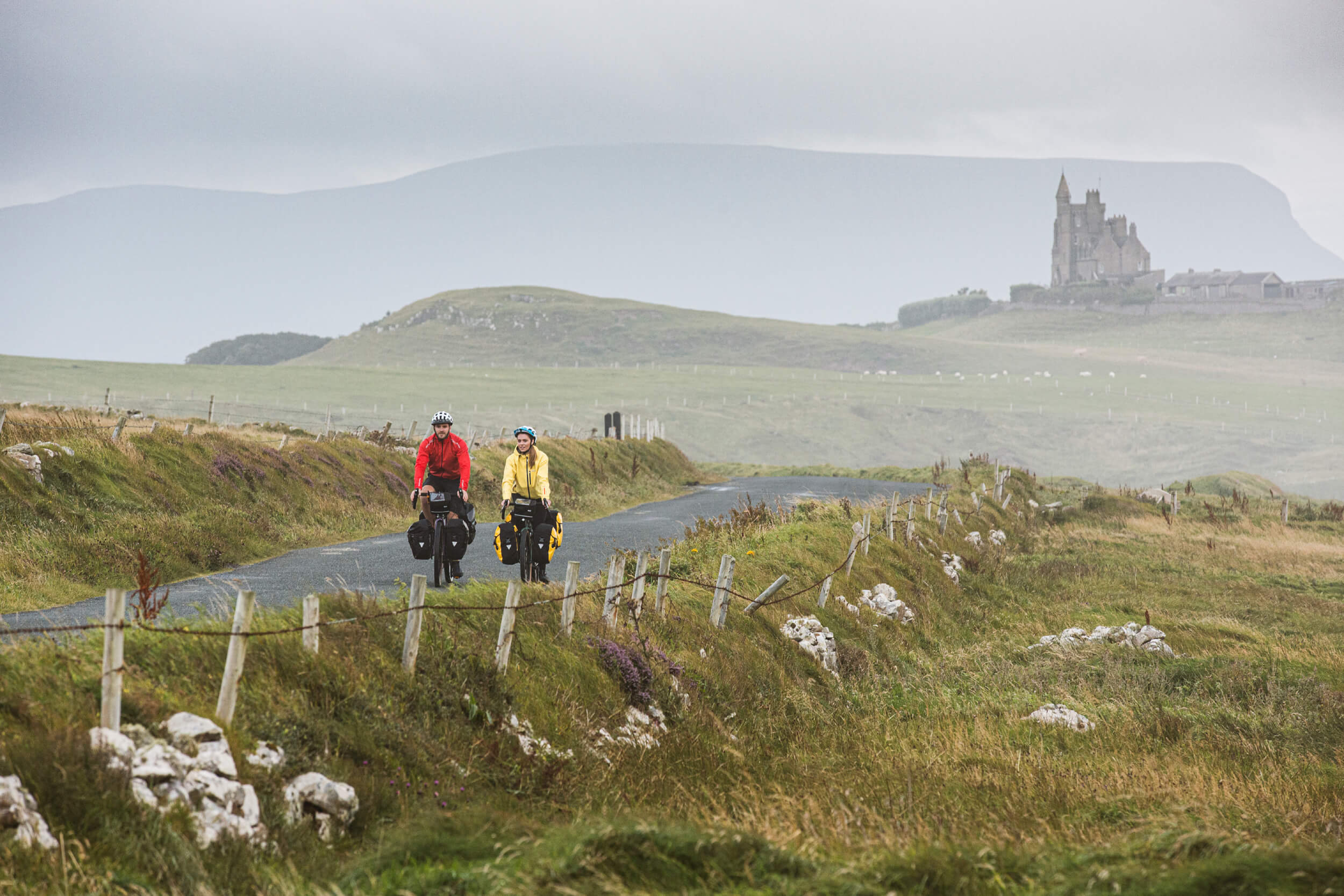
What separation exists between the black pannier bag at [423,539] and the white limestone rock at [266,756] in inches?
316

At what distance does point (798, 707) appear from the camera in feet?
40.7

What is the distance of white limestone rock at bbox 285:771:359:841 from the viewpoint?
6605 mm

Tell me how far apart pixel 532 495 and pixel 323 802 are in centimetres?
774

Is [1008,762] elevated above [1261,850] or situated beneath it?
situated beneath

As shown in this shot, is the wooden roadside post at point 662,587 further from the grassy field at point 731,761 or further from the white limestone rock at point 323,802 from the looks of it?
the white limestone rock at point 323,802

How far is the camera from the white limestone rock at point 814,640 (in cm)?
1477

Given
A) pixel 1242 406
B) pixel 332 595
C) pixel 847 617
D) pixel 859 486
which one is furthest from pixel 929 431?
pixel 332 595

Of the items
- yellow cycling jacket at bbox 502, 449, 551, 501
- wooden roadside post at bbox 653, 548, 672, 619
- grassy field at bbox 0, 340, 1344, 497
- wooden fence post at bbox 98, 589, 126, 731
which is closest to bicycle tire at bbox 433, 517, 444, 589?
yellow cycling jacket at bbox 502, 449, 551, 501

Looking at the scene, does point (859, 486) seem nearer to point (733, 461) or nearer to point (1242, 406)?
point (733, 461)

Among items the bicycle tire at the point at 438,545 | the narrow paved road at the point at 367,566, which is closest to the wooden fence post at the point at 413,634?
the narrow paved road at the point at 367,566

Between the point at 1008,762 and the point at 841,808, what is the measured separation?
351 centimetres

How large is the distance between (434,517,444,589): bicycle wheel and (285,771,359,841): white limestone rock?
8.13 meters

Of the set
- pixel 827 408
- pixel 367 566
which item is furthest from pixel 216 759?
pixel 827 408

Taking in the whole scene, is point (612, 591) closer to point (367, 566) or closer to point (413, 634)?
point (413, 634)
